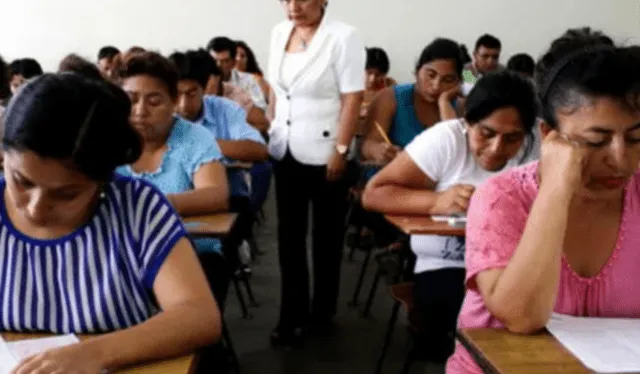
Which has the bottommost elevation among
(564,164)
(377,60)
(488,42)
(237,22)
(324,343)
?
(324,343)

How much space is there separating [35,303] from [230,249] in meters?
1.39

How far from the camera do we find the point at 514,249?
126cm

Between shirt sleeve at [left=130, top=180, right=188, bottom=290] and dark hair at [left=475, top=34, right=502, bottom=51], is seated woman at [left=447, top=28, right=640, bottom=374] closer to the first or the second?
shirt sleeve at [left=130, top=180, right=188, bottom=290]

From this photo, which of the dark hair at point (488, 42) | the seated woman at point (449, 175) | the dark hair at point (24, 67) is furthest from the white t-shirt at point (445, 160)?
the dark hair at point (488, 42)

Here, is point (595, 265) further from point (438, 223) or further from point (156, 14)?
point (156, 14)

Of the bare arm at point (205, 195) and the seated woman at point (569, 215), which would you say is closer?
the seated woman at point (569, 215)

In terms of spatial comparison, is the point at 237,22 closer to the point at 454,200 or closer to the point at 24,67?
the point at 24,67

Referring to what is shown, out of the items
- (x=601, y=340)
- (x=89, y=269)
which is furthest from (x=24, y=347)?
(x=601, y=340)

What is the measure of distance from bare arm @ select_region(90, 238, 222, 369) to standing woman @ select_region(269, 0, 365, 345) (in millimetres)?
1763

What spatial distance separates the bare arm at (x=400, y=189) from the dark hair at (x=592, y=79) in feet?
3.35

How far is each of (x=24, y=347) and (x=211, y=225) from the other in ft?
3.31

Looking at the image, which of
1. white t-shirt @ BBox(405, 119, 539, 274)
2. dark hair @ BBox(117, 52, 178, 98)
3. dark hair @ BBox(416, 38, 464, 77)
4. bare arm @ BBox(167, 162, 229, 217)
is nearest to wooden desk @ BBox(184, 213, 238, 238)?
bare arm @ BBox(167, 162, 229, 217)

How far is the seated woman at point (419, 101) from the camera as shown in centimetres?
320

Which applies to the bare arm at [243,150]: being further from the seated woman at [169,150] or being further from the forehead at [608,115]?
the forehead at [608,115]
